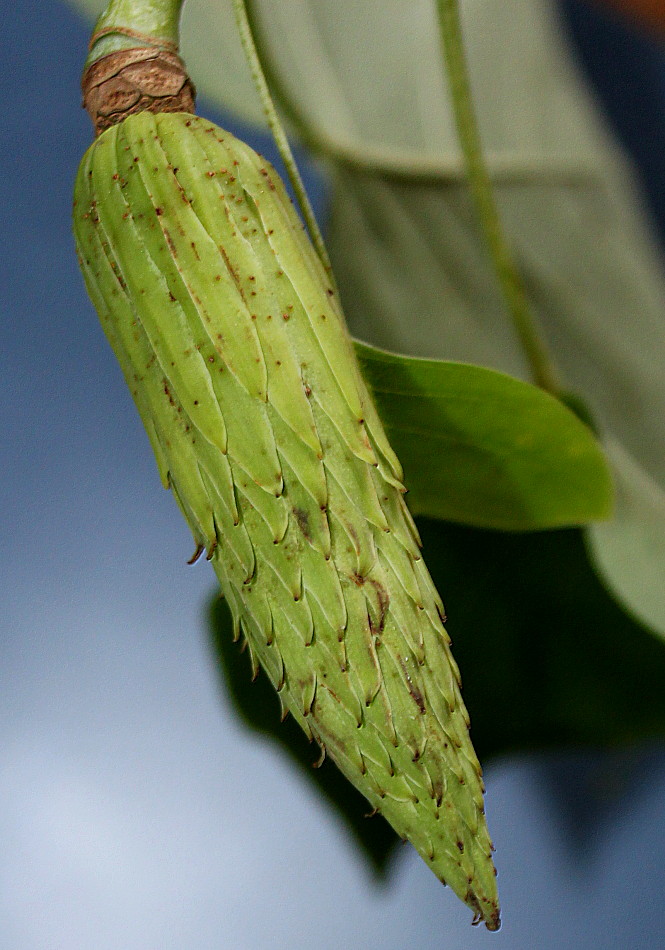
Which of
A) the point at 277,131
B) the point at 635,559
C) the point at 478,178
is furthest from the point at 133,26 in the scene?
the point at 635,559

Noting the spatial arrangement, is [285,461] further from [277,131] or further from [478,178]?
[478,178]

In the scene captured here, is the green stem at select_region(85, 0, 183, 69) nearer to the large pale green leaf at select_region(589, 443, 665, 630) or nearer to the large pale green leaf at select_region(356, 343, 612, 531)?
the large pale green leaf at select_region(356, 343, 612, 531)

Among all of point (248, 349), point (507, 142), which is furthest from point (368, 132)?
point (248, 349)

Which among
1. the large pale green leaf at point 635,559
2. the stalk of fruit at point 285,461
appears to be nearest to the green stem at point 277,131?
the stalk of fruit at point 285,461

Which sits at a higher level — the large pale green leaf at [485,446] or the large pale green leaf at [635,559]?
the large pale green leaf at [485,446]

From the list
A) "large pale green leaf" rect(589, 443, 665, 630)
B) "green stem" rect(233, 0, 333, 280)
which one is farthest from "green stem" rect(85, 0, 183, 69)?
"large pale green leaf" rect(589, 443, 665, 630)

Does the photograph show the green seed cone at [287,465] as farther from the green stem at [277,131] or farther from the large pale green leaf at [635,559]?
the large pale green leaf at [635,559]
